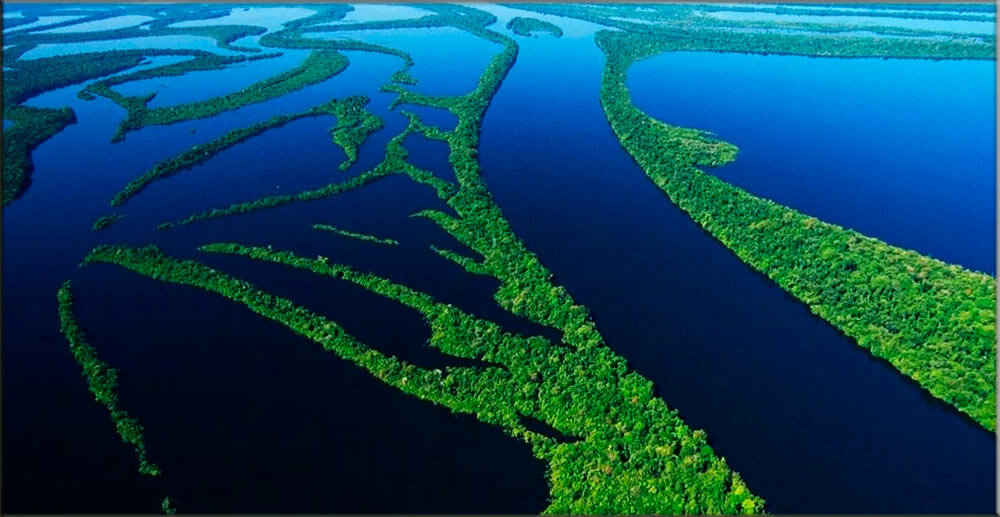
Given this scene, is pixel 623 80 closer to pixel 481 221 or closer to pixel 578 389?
pixel 481 221

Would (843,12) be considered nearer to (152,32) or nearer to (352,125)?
(352,125)

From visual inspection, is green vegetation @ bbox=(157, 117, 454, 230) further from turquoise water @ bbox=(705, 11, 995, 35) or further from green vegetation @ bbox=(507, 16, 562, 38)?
turquoise water @ bbox=(705, 11, 995, 35)

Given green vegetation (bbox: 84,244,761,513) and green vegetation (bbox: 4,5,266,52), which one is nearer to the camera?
green vegetation (bbox: 84,244,761,513)

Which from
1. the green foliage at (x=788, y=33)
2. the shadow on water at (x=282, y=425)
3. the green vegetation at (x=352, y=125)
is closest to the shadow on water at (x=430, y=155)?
the green vegetation at (x=352, y=125)

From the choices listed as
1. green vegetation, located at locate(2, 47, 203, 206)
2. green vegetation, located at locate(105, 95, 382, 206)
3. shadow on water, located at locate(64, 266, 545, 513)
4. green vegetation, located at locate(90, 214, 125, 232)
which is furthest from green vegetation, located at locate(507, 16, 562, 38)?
shadow on water, located at locate(64, 266, 545, 513)

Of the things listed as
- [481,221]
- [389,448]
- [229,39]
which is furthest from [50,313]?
[229,39]

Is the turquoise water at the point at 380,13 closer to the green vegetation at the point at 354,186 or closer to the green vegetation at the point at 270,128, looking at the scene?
the green vegetation at the point at 270,128
